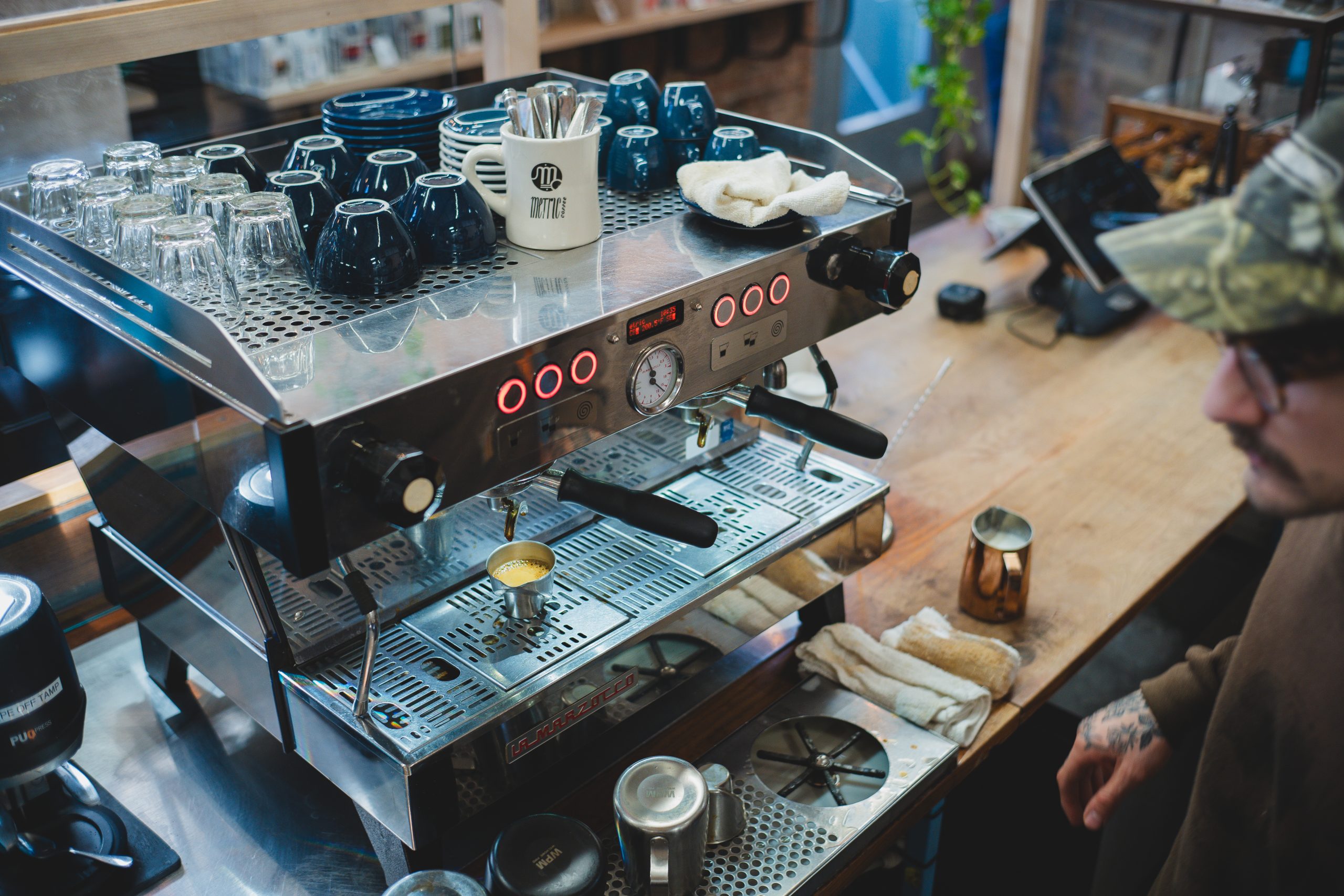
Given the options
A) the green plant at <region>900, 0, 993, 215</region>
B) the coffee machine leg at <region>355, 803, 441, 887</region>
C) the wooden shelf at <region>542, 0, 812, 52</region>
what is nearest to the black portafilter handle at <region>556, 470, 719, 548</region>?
the coffee machine leg at <region>355, 803, 441, 887</region>

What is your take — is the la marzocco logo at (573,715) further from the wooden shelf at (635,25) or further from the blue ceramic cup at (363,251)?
the wooden shelf at (635,25)

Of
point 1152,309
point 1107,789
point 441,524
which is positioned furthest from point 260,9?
point 1152,309

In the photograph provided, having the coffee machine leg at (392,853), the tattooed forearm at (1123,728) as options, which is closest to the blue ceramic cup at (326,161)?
the coffee machine leg at (392,853)

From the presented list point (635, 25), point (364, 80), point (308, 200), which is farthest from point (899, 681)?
point (635, 25)

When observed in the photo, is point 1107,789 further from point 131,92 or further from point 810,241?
point 131,92

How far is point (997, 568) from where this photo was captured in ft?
4.59

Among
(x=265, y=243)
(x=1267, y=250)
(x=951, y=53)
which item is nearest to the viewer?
(x=1267, y=250)

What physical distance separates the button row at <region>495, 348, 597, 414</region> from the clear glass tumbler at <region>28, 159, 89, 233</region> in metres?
0.47

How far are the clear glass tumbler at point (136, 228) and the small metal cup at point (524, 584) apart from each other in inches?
16.4

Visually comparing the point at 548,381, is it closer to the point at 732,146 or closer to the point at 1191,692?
the point at 732,146

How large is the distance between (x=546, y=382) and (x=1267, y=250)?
1.70 feet

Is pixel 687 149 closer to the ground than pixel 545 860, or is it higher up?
higher up

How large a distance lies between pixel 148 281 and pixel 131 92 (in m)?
0.58

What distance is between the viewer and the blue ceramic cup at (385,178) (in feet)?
3.56
